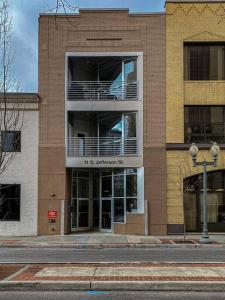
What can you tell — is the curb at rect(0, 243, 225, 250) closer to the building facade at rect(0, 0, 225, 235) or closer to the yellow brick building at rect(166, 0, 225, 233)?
the building facade at rect(0, 0, 225, 235)

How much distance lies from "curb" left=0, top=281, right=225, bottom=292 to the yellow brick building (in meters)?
18.7

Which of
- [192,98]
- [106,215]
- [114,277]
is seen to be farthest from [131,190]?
[114,277]

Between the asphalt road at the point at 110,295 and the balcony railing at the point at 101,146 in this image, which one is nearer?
the asphalt road at the point at 110,295

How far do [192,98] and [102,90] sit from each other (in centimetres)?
520

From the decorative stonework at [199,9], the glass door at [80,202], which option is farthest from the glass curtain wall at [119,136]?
the decorative stonework at [199,9]

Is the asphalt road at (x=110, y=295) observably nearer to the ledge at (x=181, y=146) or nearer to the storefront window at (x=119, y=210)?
the ledge at (x=181, y=146)

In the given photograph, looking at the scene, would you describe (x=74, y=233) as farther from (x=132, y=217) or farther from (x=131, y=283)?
(x=131, y=283)

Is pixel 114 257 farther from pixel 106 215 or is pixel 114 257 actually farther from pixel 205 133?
pixel 205 133

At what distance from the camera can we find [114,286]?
965 centimetres

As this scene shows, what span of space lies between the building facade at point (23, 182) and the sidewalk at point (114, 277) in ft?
52.2

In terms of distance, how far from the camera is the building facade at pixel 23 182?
93.1ft

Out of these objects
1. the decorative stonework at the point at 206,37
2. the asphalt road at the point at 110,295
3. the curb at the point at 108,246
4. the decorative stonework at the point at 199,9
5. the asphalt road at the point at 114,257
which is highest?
the decorative stonework at the point at 199,9

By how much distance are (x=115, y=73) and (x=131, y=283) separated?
2238 centimetres

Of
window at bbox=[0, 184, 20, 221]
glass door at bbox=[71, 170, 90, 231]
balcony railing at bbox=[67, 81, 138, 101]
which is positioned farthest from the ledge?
window at bbox=[0, 184, 20, 221]
